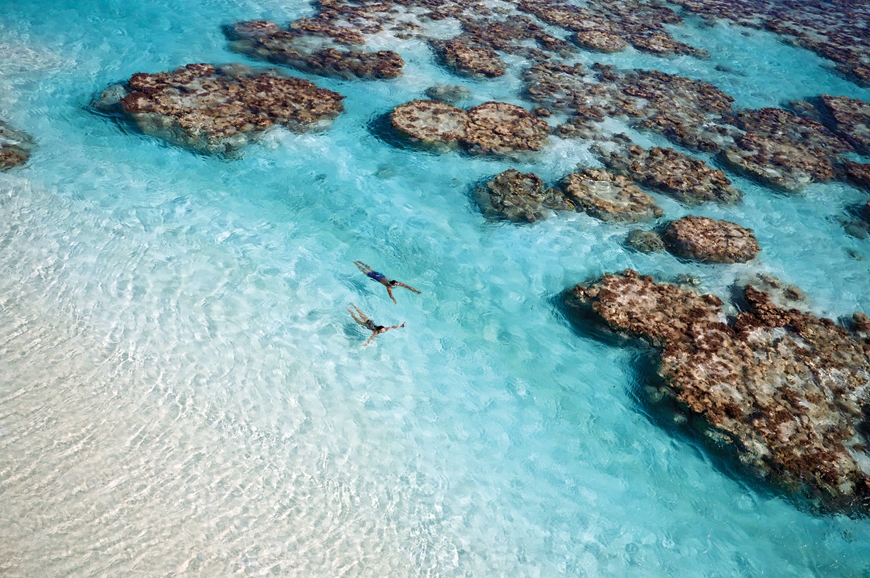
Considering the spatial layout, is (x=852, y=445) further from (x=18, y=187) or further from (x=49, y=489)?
(x=18, y=187)

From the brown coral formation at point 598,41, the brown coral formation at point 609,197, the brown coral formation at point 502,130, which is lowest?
the brown coral formation at point 609,197

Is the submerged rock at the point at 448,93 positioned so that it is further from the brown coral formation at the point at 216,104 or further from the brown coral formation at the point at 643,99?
the brown coral formation at the point at 216,104

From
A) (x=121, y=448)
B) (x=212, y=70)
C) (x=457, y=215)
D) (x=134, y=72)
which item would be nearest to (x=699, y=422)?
(x=457, y=215)

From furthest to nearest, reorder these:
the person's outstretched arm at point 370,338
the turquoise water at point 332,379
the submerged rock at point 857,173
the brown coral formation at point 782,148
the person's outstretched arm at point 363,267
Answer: the submerged rock at point 857,173, the brown coral formation at point 782,148, the person's outstretched arm at point 363,267, the person's outstretched arm at point 370,338, the turquoise water at point 332,379

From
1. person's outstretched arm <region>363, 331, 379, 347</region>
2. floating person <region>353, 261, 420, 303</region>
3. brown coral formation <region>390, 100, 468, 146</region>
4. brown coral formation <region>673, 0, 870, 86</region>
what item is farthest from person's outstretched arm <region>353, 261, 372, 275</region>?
brown coral formation <region>673, 0, 870, 86</region>

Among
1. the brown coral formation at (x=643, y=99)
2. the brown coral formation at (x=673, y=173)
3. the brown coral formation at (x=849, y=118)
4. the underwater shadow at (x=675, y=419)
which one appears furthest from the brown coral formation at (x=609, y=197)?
the brown coral formation at (x=849, y=118)

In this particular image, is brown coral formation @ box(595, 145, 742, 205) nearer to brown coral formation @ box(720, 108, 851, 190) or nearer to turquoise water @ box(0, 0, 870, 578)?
turquoise water @ box(0, 0, 870, 578)

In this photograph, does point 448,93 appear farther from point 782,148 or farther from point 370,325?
point 782,148
